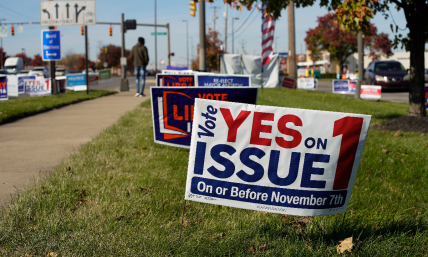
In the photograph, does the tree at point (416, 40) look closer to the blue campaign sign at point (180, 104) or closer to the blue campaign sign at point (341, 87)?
the blue campaign sign at point (180, 104)

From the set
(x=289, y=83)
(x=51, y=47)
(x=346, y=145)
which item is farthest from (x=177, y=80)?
(x=289, y=83)

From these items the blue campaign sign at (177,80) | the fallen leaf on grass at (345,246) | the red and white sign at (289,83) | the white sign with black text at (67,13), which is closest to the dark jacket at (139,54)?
the white sign with black text at (67,13)

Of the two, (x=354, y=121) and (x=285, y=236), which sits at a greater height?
(x=354, y=121)

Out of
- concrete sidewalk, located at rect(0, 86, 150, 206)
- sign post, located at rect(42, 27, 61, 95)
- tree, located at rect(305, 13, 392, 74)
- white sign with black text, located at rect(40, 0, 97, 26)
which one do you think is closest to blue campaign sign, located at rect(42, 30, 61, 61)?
sign post, located at rect(42, 27, 61, 95)

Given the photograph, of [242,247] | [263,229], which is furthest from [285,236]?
[242,247]

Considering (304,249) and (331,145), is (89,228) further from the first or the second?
(331,145)

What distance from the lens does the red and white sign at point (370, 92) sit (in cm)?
1710

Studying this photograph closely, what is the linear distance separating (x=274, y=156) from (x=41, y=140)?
16.4 feet

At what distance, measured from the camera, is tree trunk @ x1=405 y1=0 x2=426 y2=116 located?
8364mm

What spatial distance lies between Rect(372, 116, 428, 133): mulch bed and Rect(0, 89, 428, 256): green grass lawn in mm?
3357

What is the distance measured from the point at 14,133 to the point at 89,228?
5099 mm

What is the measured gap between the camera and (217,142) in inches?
110

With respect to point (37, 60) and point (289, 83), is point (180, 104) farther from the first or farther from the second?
point (37, 60)

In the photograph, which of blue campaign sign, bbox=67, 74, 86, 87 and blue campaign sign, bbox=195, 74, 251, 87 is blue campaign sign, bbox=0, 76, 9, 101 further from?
blue campaign sign, bbox=195, 74, 251, 87
